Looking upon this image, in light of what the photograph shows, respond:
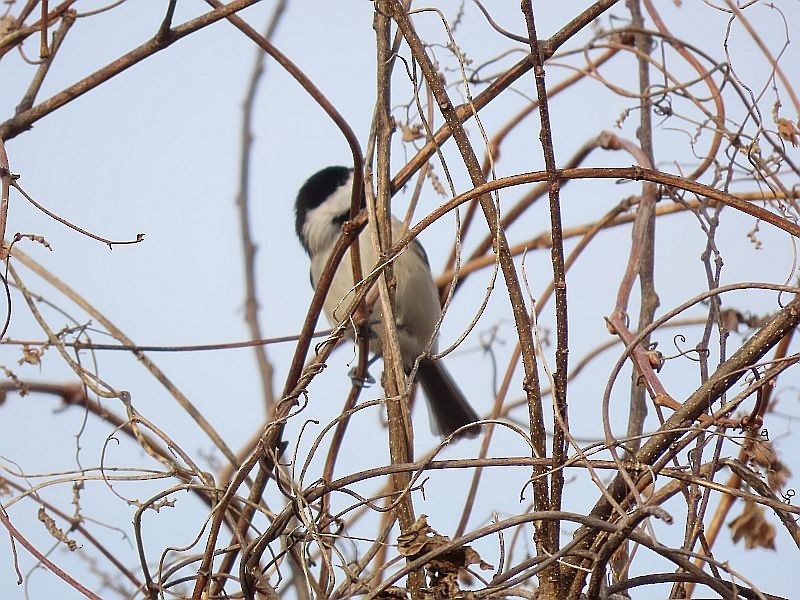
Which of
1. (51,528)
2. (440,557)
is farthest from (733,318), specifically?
(51,528)

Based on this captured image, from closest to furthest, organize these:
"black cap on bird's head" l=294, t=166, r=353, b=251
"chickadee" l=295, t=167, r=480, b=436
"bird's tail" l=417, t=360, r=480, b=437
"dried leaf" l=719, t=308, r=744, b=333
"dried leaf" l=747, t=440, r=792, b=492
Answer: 1. "dried leaf" l=747, t=440, r=792, b=492
2. "dried leaf" l=719, t=308, r=744, b=333
3. "chickadee" l=295, t=167, r=480, b=436
4. "bird's tail" l=417, t=360, r=480, b=437
5. "black cap on bird's head" l=294, t=166, r=353, b=251

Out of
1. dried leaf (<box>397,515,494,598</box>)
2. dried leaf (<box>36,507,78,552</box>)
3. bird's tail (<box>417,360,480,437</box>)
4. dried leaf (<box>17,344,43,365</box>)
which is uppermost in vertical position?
bird's tail (<box>417,360,480,437</box>)

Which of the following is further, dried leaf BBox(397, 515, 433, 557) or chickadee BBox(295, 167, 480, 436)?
chickadee BBox(295, 167, 480, 436)

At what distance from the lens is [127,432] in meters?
1.69

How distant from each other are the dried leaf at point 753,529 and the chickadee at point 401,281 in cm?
169

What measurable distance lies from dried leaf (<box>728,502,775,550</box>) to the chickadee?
1692 millimetres

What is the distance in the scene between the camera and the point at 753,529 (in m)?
1.40

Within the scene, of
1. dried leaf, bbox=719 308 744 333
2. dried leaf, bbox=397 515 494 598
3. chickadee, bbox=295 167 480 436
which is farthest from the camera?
chickadee, bbox=295 167 480 436

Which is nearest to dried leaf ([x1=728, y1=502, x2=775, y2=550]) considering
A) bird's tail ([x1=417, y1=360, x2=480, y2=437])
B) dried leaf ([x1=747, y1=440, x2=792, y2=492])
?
dried leaf ([x1=747, y1=440, x2=792, y2=492])

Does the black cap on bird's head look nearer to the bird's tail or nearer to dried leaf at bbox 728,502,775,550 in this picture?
the bird's tail

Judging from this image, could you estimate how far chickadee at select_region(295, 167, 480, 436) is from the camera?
3.15m

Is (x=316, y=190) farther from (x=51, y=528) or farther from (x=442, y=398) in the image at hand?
(x=51, y=528)

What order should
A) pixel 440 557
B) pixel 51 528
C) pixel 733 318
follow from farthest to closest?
pixel 733 318 < pixel 51 528 < pixel 440 557

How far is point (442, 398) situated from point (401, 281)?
1.69 feet
